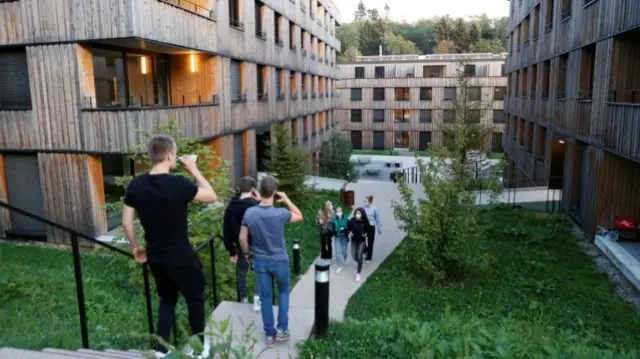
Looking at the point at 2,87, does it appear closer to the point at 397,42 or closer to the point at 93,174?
the point at 93,174

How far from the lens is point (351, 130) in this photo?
56.8 metres

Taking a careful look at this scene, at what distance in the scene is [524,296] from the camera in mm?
10117

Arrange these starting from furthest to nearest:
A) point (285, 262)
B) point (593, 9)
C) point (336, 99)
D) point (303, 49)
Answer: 1. point (336, 99)
2. point (303, 49)
3. point (593, 9)
4. point (285, 262)

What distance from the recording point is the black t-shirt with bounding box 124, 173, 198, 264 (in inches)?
154

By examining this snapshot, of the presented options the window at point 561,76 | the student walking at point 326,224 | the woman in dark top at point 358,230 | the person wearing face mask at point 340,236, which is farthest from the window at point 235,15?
the window at point 561,76

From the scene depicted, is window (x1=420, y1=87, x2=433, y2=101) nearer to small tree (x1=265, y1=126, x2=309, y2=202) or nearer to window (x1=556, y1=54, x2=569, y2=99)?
window (x1=556, y1=54, x2=569, y2=99)

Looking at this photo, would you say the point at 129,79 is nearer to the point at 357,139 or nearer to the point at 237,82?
the point at 237,82

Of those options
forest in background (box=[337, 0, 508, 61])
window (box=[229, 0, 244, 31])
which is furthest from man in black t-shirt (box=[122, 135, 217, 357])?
forest in background (box=[337, 0, 508, 61])

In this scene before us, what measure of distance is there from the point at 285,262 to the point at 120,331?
291cm

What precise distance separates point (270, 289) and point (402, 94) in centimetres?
5135

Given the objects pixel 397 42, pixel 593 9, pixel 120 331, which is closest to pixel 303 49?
pixel 593 9

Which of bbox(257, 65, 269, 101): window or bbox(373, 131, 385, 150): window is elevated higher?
bbox(257, 65, 269, 101): window

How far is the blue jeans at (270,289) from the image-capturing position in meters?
5.02

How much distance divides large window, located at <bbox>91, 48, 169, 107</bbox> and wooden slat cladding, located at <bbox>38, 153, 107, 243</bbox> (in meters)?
1.79
